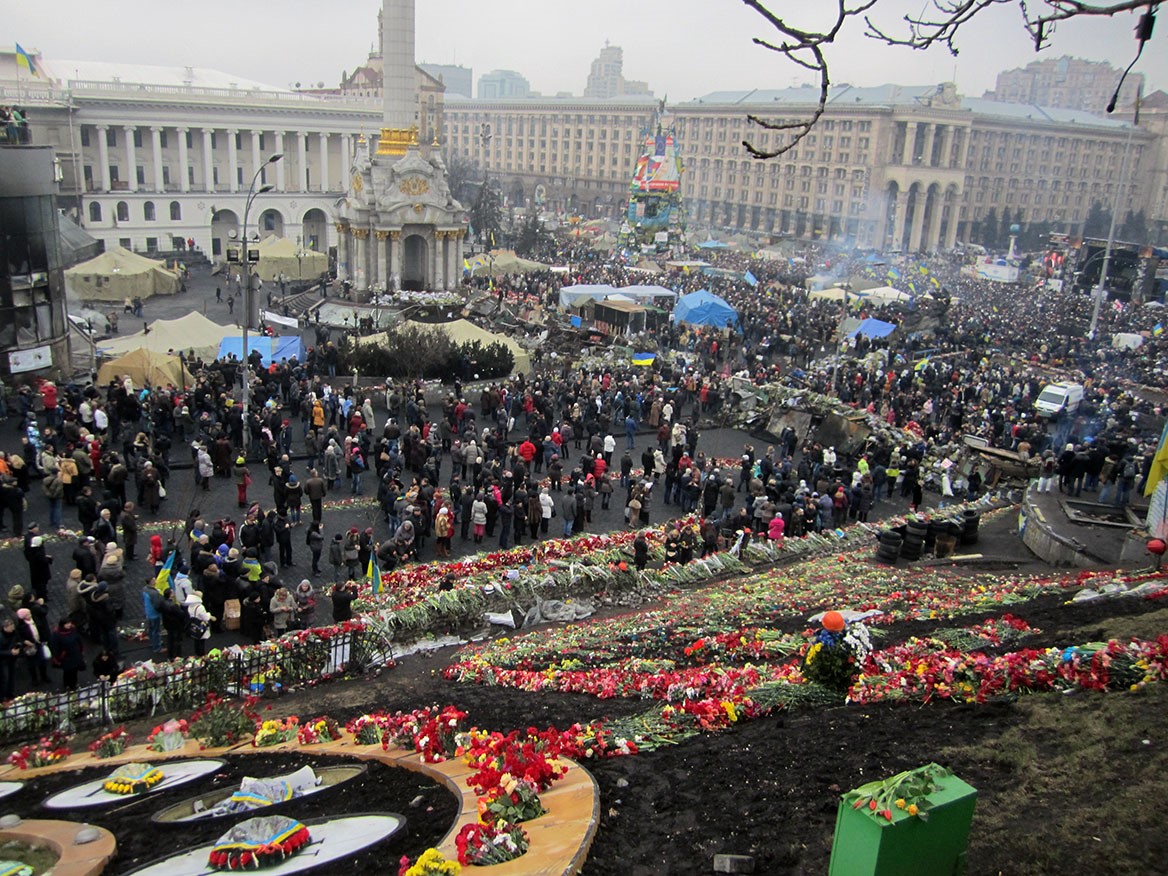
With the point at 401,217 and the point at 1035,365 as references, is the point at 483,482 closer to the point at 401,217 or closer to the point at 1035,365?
the point at 401,217

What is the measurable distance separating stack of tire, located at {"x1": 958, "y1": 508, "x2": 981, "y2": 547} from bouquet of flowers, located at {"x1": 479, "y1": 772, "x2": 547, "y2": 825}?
12.8 m

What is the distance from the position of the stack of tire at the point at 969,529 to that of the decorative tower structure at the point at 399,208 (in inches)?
1172

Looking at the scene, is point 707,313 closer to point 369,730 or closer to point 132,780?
point 369,730

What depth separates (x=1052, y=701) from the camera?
27.2ft

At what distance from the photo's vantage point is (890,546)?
16.5m

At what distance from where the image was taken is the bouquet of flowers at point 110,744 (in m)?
9.18

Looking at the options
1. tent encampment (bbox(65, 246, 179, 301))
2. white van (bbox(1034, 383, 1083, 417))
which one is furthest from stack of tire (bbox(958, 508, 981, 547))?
tent encampment (bbox(65, 246, 179, 301))

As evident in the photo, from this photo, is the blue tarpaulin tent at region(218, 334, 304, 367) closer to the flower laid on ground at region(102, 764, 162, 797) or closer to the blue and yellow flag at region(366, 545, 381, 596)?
the blue and yellow flag at region(366, 545, 381, 596)

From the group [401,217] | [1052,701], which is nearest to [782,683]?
[1052,701]

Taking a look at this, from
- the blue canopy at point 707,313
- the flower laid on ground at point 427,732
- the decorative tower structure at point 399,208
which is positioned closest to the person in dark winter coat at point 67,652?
the flower laid on ground at point 427,732

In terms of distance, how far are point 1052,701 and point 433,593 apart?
8509mm

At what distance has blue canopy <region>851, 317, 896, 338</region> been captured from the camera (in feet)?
126

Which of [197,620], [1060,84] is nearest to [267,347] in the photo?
[197,620]

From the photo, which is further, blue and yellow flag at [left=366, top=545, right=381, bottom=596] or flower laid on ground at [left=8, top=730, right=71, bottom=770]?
blue and yellow flag at [left=366, top=545, right=381, bottom=596]
